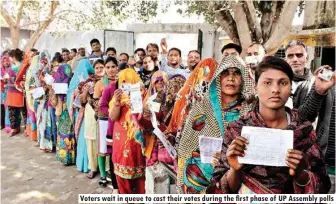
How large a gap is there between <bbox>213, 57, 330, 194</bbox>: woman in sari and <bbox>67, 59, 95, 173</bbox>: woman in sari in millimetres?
3560

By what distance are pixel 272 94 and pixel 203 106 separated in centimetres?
75

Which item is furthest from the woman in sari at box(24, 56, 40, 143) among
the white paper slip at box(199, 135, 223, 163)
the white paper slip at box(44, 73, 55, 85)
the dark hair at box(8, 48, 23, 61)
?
the white paper slip at box(199, 135, 223, 163)

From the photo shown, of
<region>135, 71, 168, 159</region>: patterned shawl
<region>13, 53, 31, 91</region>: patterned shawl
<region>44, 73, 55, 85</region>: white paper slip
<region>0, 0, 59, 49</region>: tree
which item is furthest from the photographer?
<region>0, 0, 59, 49</region>: tree

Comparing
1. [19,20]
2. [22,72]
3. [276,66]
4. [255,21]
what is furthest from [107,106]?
[19,20]

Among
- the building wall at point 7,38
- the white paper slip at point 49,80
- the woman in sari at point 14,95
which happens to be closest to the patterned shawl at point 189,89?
the white paper slip at point 49,80

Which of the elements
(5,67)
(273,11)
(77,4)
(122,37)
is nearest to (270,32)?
→ (273,11)

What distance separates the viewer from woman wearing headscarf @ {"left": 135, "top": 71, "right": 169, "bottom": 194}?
111 inches

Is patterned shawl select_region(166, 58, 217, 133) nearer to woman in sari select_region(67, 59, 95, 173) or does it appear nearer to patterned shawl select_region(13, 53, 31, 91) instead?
woman in sari select_region(67, 59, 95, 173)

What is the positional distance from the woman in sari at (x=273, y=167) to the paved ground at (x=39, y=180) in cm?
298

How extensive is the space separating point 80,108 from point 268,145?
389 centimetres

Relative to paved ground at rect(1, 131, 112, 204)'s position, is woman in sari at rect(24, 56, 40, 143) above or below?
above

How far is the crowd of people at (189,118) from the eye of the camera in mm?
1572

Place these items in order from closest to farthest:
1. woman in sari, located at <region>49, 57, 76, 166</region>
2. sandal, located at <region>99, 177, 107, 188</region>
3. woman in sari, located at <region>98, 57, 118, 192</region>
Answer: woman in sari, located at <region>98, 57, 118, 192</region>
sandal, located at <region>99, 177, 107, 188</region>
woman in sari, located at <region>49, 57, 76, 166</region>

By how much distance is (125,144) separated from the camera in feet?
11.1
